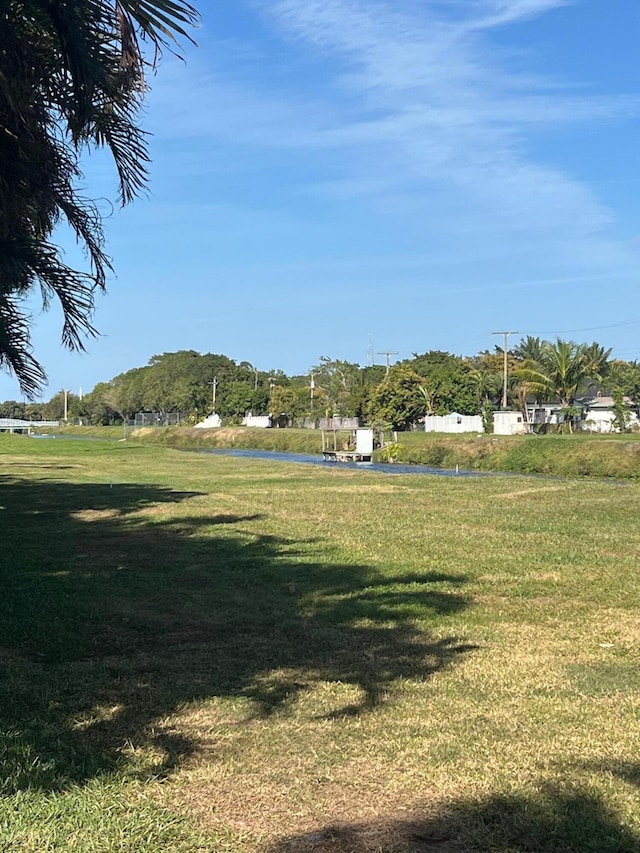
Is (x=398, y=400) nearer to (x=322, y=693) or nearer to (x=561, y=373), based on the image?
(x=561, y=373)

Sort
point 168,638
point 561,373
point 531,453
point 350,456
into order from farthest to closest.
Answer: point 561,373 < point 350,456 < point 531,453 < point 168,638

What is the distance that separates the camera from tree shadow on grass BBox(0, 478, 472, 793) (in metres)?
4.68

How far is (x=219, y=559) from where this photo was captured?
11.1 metres

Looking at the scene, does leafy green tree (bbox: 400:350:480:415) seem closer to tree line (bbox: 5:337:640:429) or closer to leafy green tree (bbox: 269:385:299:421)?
tree line (bbox: 5:337:640:429)

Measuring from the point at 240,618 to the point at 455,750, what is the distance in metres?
3.55

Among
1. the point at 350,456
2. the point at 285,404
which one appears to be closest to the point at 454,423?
the point at 350,456

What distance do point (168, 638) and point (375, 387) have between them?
70453 millimetres

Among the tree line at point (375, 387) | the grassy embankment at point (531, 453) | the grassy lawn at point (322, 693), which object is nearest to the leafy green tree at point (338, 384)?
the tree line at point (375, 387)

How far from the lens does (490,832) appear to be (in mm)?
3518

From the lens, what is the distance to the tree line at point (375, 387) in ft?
207

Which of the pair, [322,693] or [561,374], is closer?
[322,693]

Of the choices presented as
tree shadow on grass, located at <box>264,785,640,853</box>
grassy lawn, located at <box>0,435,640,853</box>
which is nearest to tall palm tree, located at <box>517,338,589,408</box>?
grassy lawn, located at <box>0,435,640,853</box>

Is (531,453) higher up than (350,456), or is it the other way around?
(531,453)

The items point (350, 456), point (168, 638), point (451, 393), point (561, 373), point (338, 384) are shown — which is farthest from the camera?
point (338, 384)
